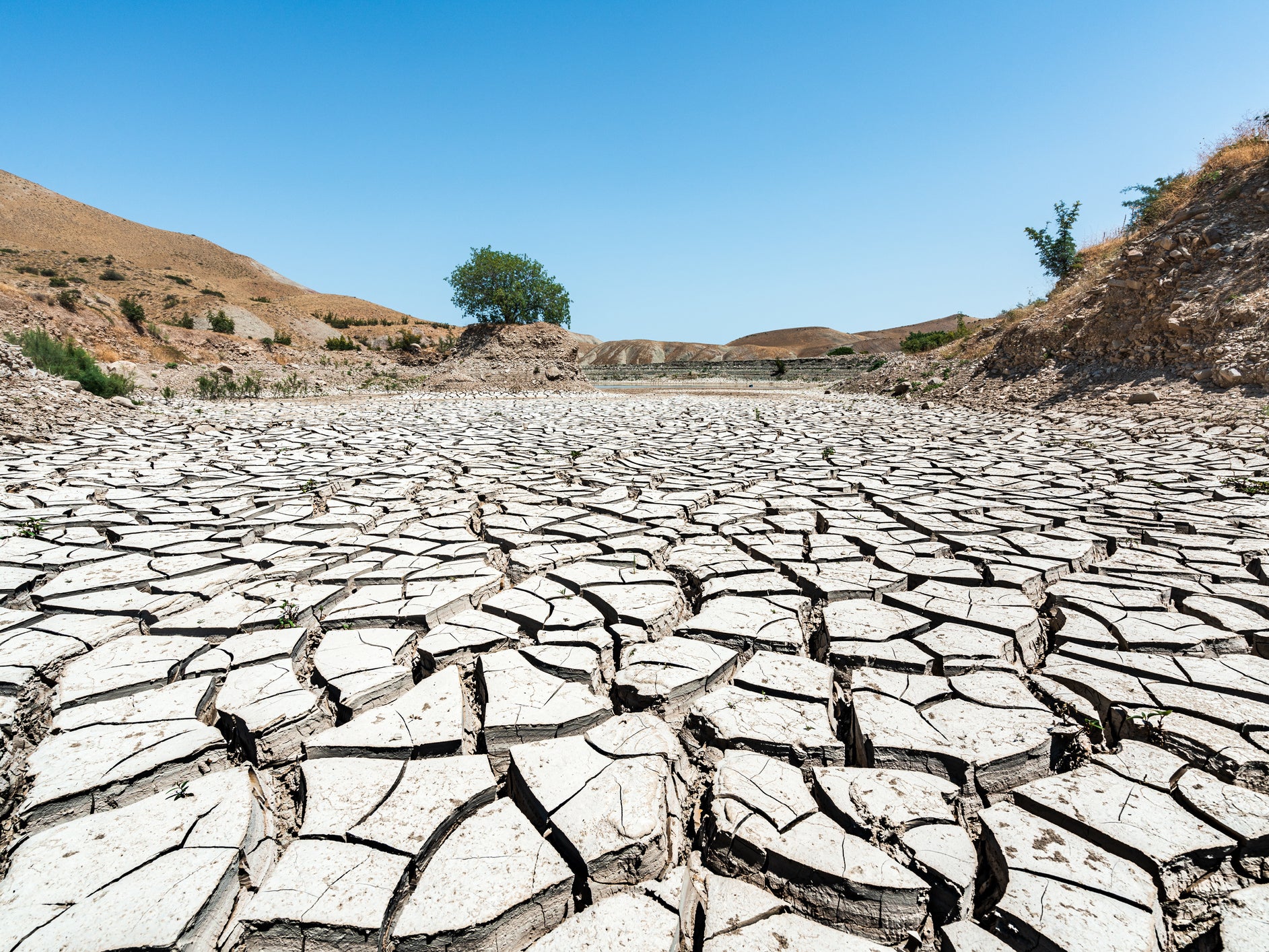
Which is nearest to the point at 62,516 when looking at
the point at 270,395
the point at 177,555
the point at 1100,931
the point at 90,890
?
the point at 177,555

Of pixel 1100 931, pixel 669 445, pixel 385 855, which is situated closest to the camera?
pixel 1100 931

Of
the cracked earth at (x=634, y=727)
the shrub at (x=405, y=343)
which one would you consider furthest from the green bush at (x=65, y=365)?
the shrub at (x=405, y=343)

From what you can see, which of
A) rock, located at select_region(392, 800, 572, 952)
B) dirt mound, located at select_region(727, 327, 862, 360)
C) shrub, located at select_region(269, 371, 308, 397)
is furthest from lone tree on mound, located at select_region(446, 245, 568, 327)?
dirt mound, located at select_region(727, 327, 862, 360)

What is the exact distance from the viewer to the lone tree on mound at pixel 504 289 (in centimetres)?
1900

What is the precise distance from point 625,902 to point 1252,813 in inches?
50.3

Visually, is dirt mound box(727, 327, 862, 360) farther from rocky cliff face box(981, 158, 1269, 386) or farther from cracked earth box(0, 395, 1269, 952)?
cracked earth box(0, 395, 1269, 952)

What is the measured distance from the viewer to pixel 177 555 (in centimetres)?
272

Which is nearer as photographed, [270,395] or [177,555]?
[177,555]

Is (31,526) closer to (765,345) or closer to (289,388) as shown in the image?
(289,388)

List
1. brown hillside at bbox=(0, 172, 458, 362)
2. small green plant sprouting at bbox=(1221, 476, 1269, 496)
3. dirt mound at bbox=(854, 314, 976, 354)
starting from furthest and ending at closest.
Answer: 1. dirt mound at bbox=(854, 314, 976, 354)
2. brown hillside at bbox=(0, 172, 458, 362)
3. small green plant sprouting at bbox=(1221, 476, 1269, 496)

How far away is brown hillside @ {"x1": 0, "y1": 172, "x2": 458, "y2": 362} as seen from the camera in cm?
1688

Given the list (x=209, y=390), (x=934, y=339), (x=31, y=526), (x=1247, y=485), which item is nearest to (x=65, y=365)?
(x=209, y=390)

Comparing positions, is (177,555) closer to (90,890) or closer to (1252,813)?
(90,890)

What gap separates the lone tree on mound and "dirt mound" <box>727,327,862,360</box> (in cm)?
2601
